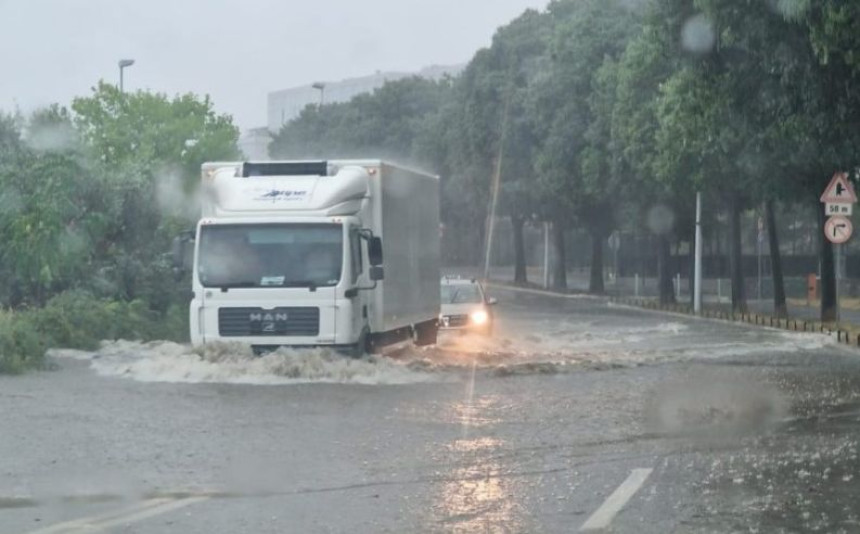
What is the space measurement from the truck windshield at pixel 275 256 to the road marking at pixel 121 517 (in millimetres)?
10180

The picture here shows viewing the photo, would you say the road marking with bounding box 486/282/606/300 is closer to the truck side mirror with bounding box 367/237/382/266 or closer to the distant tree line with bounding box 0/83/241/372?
the distant tree line with bounding box 0/83/241/372

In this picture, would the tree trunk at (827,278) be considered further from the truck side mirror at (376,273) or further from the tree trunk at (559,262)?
the tree trunk at (559,262)

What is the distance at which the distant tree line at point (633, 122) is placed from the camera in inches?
854

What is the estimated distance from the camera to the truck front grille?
70.1 ft

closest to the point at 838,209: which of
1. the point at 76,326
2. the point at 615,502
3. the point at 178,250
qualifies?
the point at 178,250

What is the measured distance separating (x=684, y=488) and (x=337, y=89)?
5981 inches

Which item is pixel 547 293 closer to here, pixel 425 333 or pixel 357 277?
pixel 425 333

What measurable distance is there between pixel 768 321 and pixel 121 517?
32.7 m

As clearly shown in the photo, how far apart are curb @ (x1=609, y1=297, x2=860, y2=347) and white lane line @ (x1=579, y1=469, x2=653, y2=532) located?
1967 cm

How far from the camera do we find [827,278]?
128 feet

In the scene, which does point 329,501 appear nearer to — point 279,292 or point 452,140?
point 279,292

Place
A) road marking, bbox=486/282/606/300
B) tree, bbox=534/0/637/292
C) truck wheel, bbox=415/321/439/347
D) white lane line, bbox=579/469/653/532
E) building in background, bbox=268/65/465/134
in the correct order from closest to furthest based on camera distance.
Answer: white lane line, bbox=579/469/653/532 → truck wheel, bbox=415/321/439/347 → tree, bbox=534/0/637/292 → road marking, bbox=486/282/606/300 → building in background, bbox=268/65/465/134

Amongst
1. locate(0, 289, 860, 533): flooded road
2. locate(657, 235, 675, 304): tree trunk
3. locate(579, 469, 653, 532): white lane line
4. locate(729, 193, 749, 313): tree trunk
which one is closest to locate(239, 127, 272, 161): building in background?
locate(657, 235, 675, 304): tree trunk

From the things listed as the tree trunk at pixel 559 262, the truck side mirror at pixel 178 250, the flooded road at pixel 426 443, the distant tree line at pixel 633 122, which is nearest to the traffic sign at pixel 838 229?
the distant tree line at pixel 633 122
